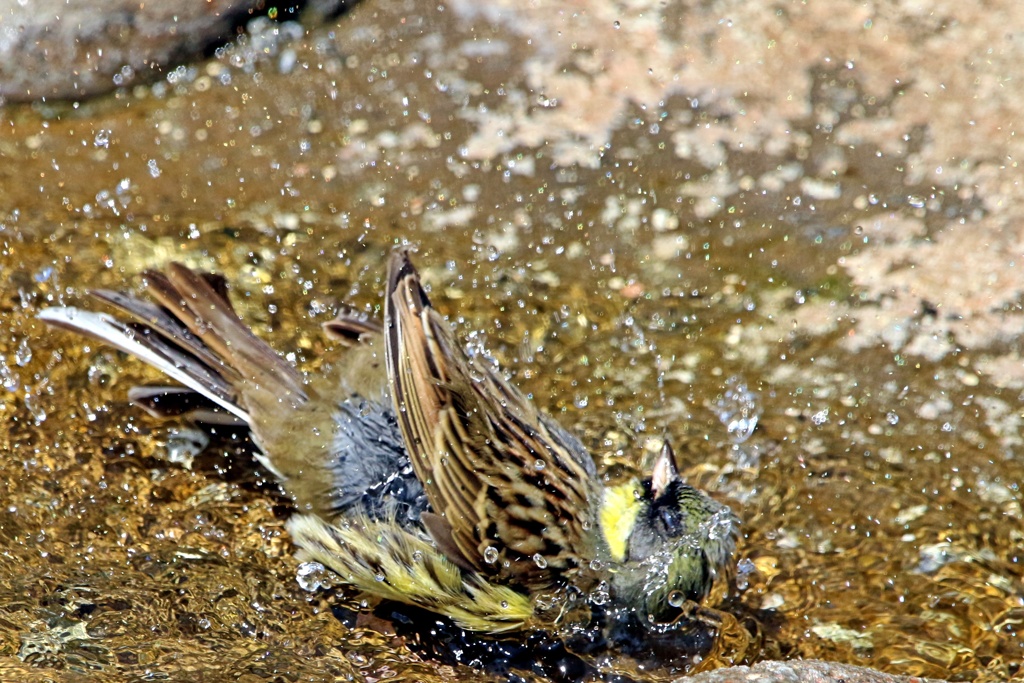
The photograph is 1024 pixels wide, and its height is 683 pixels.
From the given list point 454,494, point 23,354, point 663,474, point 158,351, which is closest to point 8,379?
point 23,354

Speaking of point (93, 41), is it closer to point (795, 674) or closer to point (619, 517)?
point (619, 517)

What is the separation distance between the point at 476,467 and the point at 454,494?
0.39 feet

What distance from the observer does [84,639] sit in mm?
3738

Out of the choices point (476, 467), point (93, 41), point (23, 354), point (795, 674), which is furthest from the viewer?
point (93, 41)

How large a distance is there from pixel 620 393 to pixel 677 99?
1976mm

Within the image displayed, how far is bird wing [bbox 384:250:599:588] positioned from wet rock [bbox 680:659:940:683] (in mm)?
784

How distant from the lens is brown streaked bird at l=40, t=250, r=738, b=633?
13.3 feet

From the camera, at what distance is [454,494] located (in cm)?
407

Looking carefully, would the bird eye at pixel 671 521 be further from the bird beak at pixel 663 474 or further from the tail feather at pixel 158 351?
the tail feather at pixel 158 351

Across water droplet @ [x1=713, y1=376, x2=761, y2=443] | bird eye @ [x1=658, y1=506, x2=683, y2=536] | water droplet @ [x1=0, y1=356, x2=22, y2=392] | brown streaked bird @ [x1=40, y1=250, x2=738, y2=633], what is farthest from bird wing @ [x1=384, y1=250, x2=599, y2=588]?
water droplet @ [x1=0, y1=356, x2=22, y2=392]

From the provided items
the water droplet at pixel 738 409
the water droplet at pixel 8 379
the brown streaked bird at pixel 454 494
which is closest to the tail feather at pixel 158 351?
the brown streaked bird at pixel 454 494

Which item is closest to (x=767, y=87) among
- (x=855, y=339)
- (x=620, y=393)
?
(x=855, y=339)

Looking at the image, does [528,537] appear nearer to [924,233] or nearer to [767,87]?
[924,233]

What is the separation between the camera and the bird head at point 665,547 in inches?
159
